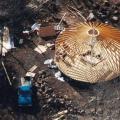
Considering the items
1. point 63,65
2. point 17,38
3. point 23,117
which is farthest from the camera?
point 17,38

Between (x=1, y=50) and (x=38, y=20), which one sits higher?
(x=38, y=20)

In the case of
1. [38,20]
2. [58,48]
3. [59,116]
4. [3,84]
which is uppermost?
[38,20]

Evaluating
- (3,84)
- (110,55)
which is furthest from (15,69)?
(110,55)

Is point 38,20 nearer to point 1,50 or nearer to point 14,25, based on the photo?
point 14,25

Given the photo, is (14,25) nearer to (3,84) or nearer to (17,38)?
(17,38)

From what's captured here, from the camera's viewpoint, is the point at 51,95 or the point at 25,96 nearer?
the point at 25,96

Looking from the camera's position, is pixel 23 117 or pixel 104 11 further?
pixel 104 11

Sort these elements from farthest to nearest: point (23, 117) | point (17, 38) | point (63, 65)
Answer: point (17, 38)
point (63, 65)
point (23, 117)

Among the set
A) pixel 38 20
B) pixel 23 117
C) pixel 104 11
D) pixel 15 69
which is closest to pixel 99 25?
pixel 104 11

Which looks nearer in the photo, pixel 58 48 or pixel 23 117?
pixel 23 117
